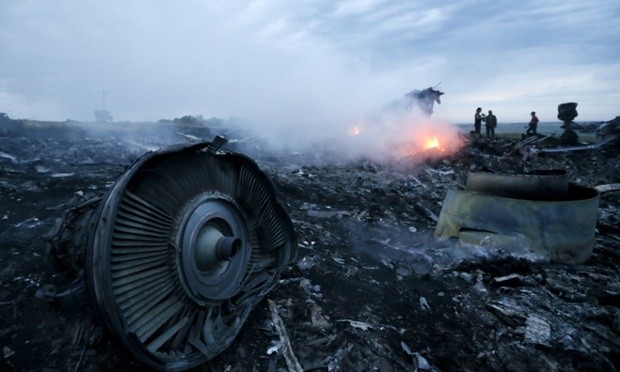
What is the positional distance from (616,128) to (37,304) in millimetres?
19962

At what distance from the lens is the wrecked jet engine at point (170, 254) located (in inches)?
85.1

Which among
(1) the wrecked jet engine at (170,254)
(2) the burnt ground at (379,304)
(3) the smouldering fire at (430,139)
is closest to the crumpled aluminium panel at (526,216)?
(2) the burnt ground at (379,304)

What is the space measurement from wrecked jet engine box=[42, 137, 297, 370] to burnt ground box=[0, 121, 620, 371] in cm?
33

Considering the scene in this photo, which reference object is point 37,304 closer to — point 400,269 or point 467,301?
point 400,269

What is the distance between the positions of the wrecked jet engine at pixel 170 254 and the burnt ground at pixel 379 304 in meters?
0.33

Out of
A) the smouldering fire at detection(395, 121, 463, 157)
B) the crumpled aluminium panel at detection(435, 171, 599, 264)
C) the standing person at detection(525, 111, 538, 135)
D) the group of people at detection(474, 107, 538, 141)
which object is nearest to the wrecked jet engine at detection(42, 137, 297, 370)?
the crumpled aluminium panel at detection(435, 171, 599, 264)

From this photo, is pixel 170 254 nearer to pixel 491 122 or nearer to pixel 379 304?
pixel 379 304

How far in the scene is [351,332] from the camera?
138 inches

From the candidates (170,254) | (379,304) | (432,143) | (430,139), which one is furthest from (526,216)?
(430,139)

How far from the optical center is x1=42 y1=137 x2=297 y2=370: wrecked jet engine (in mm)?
2162

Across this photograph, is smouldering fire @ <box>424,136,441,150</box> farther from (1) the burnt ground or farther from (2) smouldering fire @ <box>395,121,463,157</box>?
(1) the burnt ground

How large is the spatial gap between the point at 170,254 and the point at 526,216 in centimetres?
520

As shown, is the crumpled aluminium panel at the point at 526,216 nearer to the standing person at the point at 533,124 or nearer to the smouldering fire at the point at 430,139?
the smouldering fire at the point at 430,139

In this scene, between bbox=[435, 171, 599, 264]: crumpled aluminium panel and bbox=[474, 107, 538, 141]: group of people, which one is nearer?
bbox=[435, 171, 599, 264]: crumpled aluminium panel
